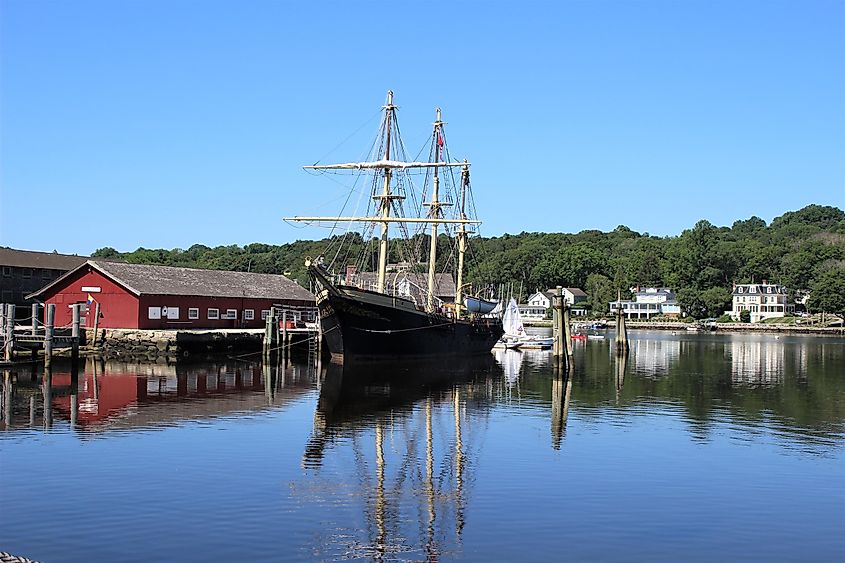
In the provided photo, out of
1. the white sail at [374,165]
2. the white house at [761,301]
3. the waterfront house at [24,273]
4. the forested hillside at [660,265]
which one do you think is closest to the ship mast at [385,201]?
the white sail at [374,165]

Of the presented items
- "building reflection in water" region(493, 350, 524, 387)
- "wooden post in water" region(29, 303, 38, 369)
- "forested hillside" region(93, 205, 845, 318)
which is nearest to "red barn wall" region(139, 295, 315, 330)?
"wooden post in water" region(29, 303, 38, 369)

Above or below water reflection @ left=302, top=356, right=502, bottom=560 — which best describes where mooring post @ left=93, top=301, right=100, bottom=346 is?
above

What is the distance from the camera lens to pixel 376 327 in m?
54.7

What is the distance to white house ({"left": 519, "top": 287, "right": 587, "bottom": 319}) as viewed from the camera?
7092 inches

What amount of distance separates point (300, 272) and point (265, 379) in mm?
110583

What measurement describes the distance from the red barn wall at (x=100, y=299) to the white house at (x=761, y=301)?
133384 mm

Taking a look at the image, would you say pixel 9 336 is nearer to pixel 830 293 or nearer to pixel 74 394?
pixel 74 394

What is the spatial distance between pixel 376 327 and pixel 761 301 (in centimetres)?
13111

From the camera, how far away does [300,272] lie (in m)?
155

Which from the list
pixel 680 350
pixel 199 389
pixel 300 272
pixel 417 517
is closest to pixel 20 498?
pixel 417 517

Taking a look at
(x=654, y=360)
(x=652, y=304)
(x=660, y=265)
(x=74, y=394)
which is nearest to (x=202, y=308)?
(x=74, y=394)

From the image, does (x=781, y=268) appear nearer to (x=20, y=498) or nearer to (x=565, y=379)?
(x=565, y=379)

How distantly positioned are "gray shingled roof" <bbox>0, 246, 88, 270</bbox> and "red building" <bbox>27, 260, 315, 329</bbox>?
24.4 ft

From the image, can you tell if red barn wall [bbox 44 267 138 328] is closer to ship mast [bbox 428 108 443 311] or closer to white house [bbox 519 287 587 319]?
ship mast [bbox 428 108 443 311]
